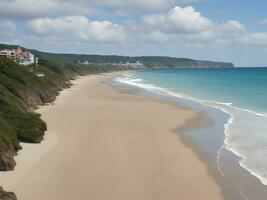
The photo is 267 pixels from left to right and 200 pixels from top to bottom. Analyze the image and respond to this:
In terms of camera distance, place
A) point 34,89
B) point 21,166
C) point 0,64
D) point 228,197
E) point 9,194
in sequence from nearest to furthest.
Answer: point 9,194
point 228,197
point 21,166
point 34,89
point 0,64

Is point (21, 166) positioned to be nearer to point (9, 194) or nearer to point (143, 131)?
point (9, 194)

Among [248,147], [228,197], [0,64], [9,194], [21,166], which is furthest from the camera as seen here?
[0,64]

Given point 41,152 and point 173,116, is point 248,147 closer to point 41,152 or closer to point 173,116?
point 41,152

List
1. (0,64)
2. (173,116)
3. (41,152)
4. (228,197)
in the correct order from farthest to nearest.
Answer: (0,64)
(173,116)
(41,152)
(228,197)

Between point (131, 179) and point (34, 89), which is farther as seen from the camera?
point (34, 89)

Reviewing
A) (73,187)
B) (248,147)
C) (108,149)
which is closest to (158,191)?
(73,187)

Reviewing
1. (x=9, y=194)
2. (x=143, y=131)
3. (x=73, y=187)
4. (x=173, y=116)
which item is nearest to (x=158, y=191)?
(x=73, y=187)
